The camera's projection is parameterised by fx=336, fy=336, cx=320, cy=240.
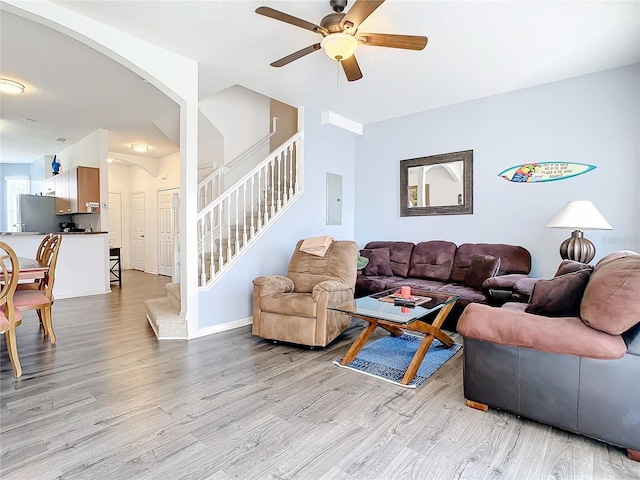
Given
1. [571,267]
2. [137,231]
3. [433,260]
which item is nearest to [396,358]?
[571,267]

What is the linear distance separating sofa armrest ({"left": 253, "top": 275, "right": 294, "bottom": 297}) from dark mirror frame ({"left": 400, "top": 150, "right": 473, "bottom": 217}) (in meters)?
2.46

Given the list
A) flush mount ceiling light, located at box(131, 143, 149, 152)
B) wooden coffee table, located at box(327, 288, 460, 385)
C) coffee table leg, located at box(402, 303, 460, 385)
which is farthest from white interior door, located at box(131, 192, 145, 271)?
coffee table leg, located at box(402, 303, 460, 385)

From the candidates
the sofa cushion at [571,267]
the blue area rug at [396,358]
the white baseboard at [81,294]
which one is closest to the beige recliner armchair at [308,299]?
the blue area rug at [396,358]

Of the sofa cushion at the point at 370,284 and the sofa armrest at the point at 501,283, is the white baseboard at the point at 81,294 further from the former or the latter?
the sofa armrest at the point at 501,283

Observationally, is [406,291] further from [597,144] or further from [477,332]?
[597,144]

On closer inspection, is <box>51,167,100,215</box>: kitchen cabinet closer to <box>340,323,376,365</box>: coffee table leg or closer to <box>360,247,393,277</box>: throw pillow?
<box>360,247,393,277</box>: throw pillow

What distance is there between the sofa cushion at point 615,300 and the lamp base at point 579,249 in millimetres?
1742

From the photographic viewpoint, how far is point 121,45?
292 centimetres

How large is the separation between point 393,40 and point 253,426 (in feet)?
8.87

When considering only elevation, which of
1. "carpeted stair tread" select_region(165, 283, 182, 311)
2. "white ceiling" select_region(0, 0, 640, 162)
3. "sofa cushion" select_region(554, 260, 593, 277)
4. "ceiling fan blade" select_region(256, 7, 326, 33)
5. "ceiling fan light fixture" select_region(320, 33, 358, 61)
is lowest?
"carpeted stair tread" select_region(165, 283, 182, 311)

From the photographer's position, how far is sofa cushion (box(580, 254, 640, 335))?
1.61 metres

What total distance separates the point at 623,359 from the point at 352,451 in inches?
56.0

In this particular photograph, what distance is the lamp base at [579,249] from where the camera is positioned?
329 centimetres

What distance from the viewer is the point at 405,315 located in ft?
7.96
